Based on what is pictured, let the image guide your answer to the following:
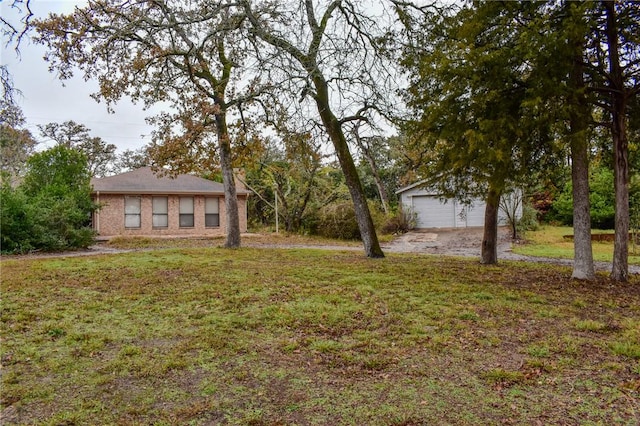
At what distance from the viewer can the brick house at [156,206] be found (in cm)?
2017

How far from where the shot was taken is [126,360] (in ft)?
12.4

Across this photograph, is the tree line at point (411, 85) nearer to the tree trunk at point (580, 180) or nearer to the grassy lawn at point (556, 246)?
the tree trunk at point (580, 180)

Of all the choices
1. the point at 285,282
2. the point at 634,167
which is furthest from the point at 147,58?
the point at 634,167

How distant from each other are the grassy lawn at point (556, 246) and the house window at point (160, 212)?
15954 millimetres

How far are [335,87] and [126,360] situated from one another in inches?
345

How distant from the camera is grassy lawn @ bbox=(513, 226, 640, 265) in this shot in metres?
13.8

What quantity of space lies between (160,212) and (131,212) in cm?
133

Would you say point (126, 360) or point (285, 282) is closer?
point (126, 360)

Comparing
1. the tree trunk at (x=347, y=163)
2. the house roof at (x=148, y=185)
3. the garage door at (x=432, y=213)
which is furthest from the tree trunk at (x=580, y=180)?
the garage door at (x=432, y=213)

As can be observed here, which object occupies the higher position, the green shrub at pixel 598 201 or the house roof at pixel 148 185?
the house roof at pixel 148 185

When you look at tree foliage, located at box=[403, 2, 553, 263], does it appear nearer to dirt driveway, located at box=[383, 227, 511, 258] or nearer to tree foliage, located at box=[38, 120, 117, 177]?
dirt driveway, located at box=[383, 227, 511, 258]

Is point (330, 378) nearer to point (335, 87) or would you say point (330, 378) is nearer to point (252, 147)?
point (335, 87)

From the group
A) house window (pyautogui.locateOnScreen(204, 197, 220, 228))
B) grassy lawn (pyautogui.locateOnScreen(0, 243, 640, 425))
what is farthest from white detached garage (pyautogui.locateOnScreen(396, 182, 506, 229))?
grassy lawn (pyautogui.locateOnScreen(0, 243, 640, 425))

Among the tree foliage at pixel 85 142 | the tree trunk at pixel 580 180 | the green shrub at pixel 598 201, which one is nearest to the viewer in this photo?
the tree trunk at pixel 580 180
